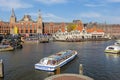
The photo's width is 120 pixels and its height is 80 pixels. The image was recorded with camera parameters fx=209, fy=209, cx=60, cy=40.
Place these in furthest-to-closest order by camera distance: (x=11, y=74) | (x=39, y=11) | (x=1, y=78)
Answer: (x=39, y=11)
(x=11, y=74)
(x=1, y=78)

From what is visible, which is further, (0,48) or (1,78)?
(0,48)

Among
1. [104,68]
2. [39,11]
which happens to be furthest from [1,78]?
[39,11]

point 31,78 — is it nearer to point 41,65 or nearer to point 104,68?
point 41,65

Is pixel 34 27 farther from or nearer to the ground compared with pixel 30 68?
farther from the ground

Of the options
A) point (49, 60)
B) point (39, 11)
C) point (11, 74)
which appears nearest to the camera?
point (11, 74)

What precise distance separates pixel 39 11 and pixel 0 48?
125 metres

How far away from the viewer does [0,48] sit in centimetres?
6981

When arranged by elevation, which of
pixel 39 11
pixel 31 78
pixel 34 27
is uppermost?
pixel 39 11

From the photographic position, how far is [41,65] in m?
36.3

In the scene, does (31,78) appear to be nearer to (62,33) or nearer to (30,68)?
(30,68)

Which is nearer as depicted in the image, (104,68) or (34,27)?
(104,68)

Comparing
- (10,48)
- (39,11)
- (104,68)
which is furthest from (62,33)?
(104,68)

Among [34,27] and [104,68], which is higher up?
[34,27]

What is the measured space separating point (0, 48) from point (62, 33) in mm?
89951
